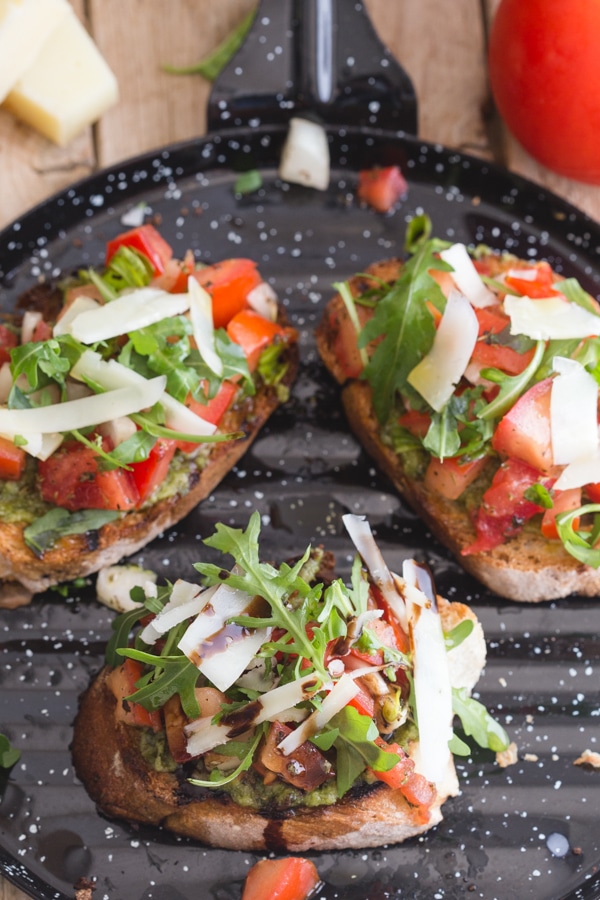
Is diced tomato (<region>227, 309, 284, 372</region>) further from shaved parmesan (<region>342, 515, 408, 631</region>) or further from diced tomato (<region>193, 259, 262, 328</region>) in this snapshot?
shaved parmesan (<region>342, 515, 408, 631</region>)

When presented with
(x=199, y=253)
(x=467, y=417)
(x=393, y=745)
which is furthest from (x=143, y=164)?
(x=393, y=745)

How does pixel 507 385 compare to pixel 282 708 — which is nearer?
pixel 282 708

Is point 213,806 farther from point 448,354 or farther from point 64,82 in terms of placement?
point 64,82

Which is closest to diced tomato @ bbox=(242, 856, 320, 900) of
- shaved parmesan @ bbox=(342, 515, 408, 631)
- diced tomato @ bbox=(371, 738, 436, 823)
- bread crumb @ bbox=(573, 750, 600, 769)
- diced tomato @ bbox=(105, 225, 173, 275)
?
diced tomato @ bbox=(371, 738, 436, 823)

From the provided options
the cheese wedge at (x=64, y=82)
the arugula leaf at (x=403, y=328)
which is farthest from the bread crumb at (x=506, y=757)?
the cheese wedge at (x=64, y=82)

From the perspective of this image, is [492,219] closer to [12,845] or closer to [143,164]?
[143,164]

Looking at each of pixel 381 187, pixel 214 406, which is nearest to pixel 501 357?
pixel 214 406
